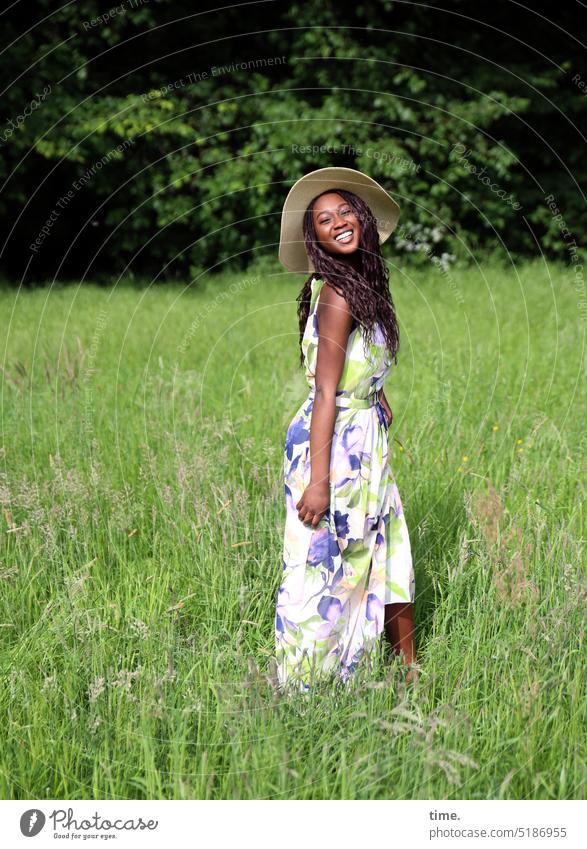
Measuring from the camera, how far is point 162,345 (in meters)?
6.04

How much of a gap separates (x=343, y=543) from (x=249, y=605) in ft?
1.63

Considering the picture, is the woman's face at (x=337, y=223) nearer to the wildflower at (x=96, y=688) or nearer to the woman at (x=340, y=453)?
the woman at (x=340, y=453)

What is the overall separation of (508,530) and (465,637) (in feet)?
2.07

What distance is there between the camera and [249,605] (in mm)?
2607

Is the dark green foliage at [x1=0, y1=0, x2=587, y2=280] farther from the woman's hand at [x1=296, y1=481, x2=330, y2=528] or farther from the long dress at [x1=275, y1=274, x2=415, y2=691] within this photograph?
the woman's hand at [x1=296, y1=481, x2=330, y2=528]

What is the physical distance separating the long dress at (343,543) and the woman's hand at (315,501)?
0.16ft

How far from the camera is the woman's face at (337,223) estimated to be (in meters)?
2.20

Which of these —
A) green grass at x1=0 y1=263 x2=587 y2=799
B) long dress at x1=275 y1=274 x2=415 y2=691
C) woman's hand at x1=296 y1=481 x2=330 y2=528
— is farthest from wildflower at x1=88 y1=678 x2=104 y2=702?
woman's hand at x1=296 y1=481 x2=330 y2=528

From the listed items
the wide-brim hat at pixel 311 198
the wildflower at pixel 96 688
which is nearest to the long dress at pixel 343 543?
the wide-brim hat at pixel 311 198

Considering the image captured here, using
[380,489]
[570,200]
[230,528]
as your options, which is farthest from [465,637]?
[570,200]

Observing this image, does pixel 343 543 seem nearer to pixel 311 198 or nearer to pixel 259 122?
pixel 311 198

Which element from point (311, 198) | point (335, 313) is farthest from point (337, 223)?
point (335, 313)

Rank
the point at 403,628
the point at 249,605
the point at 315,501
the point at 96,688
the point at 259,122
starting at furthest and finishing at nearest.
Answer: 1. the point at 259,122
2. the point at 249,605
3. the point at 403,628
4. the point at 315,501
5. the point at 96,688

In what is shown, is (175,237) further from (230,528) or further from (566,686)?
(566,686)
